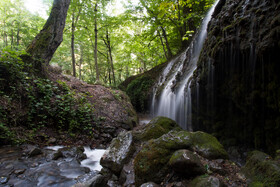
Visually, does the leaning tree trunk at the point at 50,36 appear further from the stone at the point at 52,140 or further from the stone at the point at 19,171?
the stone at the point at 19,171

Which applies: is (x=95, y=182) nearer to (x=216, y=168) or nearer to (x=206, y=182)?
(x=206, y=182)

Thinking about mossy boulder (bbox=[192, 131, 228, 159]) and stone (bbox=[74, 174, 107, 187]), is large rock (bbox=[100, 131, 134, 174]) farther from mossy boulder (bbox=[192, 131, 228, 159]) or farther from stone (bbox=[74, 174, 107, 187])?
mossy boulder (bbox=[192, 131, 228, 159])

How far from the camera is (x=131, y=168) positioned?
3.08 m

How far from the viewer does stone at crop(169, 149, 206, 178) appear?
2.05 meters

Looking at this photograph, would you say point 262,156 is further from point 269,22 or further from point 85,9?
point 85,9

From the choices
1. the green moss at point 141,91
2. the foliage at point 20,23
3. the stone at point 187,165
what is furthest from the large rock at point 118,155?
the foliage at point 20,23

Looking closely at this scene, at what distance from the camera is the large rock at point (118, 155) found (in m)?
3.21

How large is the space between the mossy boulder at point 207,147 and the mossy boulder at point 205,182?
62 cm

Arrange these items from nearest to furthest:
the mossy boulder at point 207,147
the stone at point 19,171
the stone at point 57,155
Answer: the mossy boulder at point 207,147 → the stone at point 19,171 → the stone at point 57,155

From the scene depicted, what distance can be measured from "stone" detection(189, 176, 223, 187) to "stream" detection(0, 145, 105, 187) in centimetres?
201

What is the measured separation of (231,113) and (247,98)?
78cm

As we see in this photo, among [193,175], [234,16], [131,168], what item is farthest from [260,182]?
[234,16]

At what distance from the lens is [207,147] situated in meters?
2.62

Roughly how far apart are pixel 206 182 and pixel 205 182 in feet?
0.04
